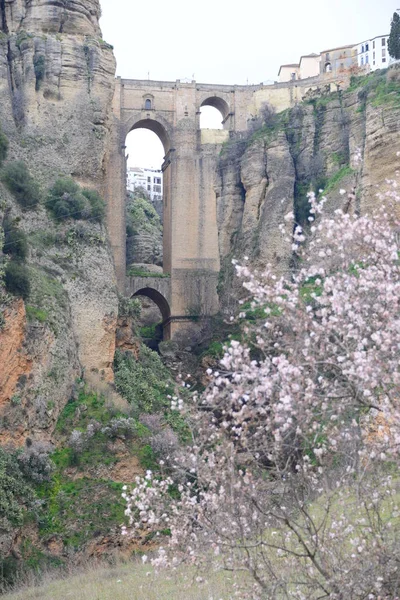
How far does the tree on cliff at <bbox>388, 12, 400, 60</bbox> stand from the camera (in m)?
36.9

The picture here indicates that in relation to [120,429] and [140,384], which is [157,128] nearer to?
[140,384]

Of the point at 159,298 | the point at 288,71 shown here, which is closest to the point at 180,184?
the point at 159,298

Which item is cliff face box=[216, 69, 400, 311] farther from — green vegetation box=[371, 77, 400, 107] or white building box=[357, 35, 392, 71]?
white building box=[357, 35, 392, 71]

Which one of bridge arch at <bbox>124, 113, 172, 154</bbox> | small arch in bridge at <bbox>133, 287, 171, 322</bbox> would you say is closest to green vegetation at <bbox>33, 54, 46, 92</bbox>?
bridge arch at <bbox>124, 113, 172, 154</bbox>

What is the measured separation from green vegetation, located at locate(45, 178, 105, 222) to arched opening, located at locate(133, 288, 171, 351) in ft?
28.6

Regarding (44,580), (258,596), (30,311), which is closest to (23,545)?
Result: (44,580)

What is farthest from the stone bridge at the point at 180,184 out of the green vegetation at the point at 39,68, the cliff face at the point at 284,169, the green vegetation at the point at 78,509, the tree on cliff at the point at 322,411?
the tree on cliff at the point at 322,411

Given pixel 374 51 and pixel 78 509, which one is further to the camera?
pixel 374 51

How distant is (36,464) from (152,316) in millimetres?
24838

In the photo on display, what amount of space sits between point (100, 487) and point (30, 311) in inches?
178

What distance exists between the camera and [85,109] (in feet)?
96.6

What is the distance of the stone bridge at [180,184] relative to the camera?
37.9 meters

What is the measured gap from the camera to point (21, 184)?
24.6m

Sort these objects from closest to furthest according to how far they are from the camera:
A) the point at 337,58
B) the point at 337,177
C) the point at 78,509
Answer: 1. the point at 78,509
2. the point at 337,177
3. the point at 337,58
